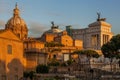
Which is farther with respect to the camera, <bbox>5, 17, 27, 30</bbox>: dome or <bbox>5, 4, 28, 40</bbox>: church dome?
<bbox>5, 17, 27, 30</bbox>: dome

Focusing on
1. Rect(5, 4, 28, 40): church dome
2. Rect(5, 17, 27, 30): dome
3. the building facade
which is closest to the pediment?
Rect(5, 4, 28, 40): church dome

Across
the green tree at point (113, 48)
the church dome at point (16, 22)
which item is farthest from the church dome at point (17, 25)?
the green tree at point (113, 48)

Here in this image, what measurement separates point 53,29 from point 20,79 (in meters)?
66.6

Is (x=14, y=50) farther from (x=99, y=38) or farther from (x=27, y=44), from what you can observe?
(x=99, y=38)

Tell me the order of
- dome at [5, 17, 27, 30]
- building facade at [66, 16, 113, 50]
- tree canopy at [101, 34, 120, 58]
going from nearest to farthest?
tree canopy at [101, 34, 120, 58], dome at [5, 17, 27, 30], building facade at [66, 16, 113, 50]

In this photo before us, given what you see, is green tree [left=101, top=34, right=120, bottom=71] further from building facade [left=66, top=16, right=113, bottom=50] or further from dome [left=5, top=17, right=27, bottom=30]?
building facade [left=66, top=16, right=113, bottom=50]

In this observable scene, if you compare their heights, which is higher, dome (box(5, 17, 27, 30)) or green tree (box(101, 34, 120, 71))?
dome (box(5, 17, 27, 30))

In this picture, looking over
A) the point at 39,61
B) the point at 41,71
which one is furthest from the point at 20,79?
the point at 39,61

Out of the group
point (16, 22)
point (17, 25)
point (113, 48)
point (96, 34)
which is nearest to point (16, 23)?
point (16, 22)

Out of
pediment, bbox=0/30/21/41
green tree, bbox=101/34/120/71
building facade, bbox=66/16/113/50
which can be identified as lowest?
green tree, bbox=101/34/120/71

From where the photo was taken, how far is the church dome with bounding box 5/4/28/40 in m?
74.9

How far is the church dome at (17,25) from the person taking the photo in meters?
74.9

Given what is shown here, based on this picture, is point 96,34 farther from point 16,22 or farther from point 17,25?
point 17,25

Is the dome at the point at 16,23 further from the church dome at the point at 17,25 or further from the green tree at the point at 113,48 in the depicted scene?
the green tree at the point at 113,48
